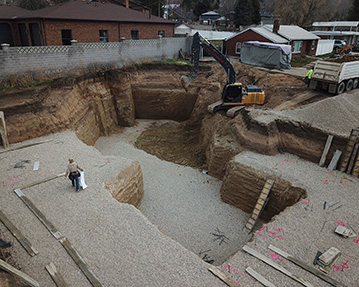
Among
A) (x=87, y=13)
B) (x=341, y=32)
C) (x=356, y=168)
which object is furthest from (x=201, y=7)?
(x=356, y=168)

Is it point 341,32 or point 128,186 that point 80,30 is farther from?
point 341,32

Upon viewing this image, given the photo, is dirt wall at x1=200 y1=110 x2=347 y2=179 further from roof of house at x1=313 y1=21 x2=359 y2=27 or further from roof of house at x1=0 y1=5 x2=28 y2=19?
roof of house at x1=313 y1=21 x2=359 y2=27

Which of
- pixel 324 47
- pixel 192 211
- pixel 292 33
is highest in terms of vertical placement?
pixel 292 33

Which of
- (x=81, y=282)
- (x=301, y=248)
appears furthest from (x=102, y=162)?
(x=301, y=248)

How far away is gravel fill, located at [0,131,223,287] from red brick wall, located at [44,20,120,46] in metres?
12.4

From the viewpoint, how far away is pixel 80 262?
7.52 metres

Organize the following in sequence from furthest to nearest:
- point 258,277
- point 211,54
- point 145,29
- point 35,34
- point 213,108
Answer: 1. point 145,29
2. point 35,34
3. point 211,54
4. point 213,108
5. point 258,277

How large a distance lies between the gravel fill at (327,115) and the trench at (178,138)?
541 millimetres

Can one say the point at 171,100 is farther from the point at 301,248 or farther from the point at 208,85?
the point at 301,248

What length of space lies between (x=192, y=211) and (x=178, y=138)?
820 cm

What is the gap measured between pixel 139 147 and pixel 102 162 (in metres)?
5.87

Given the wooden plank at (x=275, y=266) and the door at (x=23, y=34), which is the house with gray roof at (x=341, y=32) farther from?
the wooden plank at (x=275, y=266)

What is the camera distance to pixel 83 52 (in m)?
18.3

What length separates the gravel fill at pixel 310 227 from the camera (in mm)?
7441
